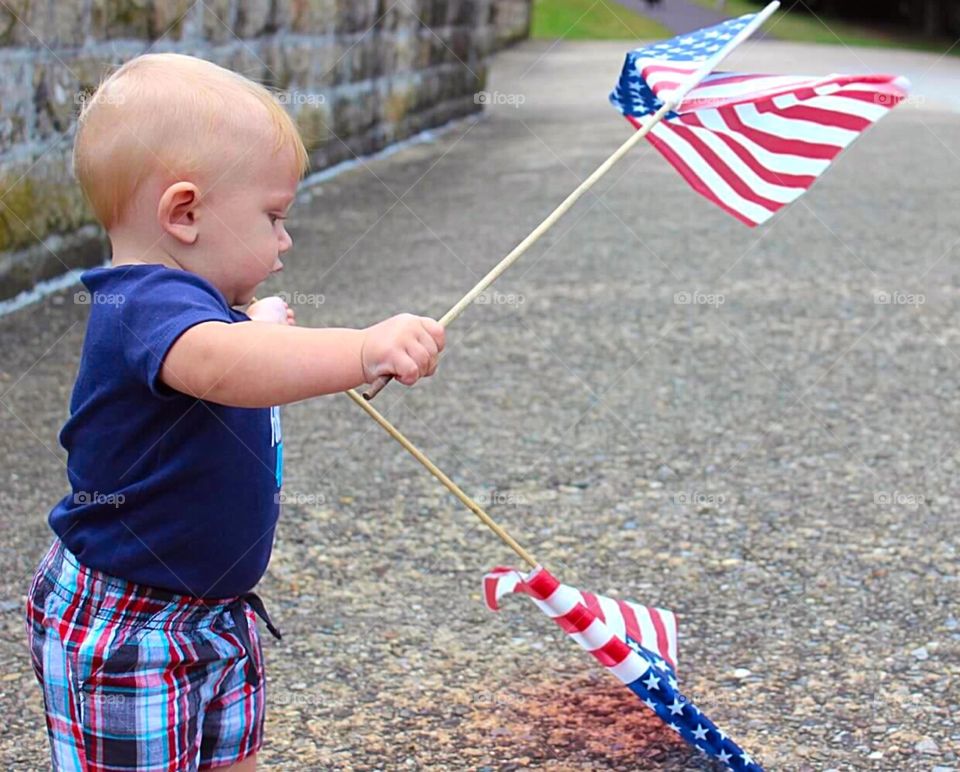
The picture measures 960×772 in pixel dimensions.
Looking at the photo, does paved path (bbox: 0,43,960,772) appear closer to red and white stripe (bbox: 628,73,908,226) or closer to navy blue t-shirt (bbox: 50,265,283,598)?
navy blue t-shirt (bbox: 50,265,283,598)

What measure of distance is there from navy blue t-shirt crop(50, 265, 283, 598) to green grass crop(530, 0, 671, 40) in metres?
22.5

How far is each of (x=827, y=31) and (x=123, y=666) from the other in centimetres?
2893

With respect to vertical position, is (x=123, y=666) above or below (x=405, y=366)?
below

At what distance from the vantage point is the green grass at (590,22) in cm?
2440

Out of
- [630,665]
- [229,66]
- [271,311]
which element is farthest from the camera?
[229,66]

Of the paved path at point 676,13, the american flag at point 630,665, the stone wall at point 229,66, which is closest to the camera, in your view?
the american flag at point 630,665

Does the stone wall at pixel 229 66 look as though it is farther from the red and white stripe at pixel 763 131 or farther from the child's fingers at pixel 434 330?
the child's fingers at pixel 434 330

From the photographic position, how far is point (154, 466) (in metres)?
1.71

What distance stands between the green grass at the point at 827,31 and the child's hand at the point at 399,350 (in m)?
24.6

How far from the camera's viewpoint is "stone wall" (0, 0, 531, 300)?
491 centimetres

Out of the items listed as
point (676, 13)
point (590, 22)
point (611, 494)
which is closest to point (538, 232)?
point (611, 494)

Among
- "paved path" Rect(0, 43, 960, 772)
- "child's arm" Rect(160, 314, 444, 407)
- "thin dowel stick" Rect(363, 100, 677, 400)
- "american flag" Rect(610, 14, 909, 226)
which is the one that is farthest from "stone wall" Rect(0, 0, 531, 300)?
"child's arm" Rect(160, 314, 444, 407)

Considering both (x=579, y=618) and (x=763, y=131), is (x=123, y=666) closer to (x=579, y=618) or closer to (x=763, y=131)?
(x=579, y=618)

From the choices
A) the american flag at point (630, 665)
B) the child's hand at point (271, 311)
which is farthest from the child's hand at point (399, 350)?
the american flag at point (630, 665)
